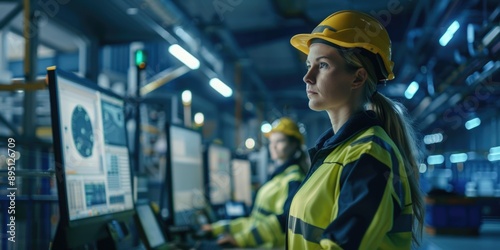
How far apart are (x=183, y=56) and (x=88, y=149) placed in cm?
270

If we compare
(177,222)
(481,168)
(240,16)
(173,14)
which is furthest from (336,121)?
(481,168)

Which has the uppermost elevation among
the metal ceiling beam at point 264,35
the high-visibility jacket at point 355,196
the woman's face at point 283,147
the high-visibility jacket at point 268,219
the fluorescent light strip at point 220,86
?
the metal ceiling beam at point 264,35

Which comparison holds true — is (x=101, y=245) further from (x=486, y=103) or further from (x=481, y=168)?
(x=481, y=168)

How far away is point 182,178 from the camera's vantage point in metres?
3.05

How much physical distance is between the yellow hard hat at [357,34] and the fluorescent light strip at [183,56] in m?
2.80

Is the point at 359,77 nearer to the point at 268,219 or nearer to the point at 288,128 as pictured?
the point at 268,219

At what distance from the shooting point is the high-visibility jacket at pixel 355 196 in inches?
44.1

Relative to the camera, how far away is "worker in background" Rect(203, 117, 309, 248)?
305 cm

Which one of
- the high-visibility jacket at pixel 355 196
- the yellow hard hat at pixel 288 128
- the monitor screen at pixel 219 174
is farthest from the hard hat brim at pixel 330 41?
the monitor screen at pixel 219 174

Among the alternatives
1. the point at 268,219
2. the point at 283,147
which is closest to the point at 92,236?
the point at 268,219

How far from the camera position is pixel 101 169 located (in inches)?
70.1

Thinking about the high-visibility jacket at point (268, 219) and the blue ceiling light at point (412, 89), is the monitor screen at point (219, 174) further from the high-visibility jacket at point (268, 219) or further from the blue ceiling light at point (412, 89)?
the blue ceiling light at point (412, 89)

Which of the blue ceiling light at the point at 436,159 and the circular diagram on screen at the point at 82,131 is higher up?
the circular diagram on screen at the point at 82,131

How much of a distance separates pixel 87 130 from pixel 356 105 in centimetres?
89
